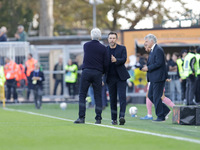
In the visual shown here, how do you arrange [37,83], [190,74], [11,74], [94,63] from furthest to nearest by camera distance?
[11,74] → [37,83] → [190,74] → [94,63]

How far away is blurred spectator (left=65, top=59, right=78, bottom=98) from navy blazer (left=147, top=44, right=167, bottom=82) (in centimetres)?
981

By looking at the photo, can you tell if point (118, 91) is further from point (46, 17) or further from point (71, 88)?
point (46, 17)

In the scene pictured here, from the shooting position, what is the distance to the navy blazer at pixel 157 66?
12.2 metres

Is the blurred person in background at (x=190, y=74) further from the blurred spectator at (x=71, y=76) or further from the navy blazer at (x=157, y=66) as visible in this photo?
the blurred spectator at (x=71, y=76)

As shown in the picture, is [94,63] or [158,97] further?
[158,97]

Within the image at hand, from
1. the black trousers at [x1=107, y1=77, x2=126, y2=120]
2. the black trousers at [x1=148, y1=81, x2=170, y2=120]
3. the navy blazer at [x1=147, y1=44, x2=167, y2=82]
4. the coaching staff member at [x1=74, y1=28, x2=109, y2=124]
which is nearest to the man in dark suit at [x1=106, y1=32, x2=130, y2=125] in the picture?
the black trousers at [x1=107, y1=77, x2=126, y2=120]

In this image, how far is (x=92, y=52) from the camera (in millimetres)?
10914

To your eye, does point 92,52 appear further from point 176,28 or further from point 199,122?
point 176,28

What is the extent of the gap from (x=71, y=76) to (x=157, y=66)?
10300 millimetres

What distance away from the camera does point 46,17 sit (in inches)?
1373

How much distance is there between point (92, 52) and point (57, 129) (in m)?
1.94

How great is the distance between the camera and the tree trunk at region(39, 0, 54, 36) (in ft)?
114

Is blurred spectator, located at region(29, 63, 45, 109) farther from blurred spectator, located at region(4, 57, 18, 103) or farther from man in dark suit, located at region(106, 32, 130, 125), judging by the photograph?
man in dark suit, located at region(106, 32, 130, 125)

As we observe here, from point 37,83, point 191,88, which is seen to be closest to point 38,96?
point 37,83
